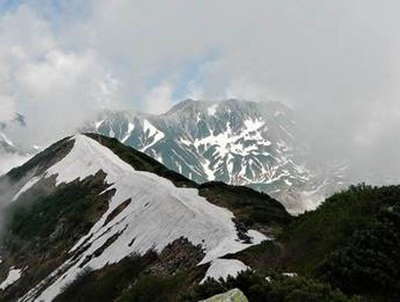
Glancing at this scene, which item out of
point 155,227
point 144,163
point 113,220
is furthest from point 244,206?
point 144,163

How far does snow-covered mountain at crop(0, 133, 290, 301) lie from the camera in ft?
183

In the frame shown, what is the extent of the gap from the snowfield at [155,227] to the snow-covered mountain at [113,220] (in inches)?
5.2

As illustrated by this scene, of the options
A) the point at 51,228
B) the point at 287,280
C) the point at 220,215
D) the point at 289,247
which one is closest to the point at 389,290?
the point at 287,280

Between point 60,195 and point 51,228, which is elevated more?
point 60,195

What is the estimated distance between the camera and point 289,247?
124 feet

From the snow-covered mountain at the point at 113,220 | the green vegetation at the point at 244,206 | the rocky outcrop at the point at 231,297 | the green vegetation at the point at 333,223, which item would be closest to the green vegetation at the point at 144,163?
the snow-covered mountain at the point at 113,220

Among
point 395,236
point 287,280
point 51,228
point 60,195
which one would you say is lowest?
point 287,280

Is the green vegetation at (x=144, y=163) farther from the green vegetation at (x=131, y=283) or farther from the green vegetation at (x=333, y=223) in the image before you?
the green vegetation at (x=333, y=223)

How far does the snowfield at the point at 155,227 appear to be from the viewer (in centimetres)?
5244

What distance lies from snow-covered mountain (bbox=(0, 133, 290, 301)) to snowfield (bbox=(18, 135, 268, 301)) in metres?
0.13

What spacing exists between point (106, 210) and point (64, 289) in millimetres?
25573

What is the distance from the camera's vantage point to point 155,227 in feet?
220

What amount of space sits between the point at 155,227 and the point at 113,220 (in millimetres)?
17691

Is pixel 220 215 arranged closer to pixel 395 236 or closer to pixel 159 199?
pixel 159 199
